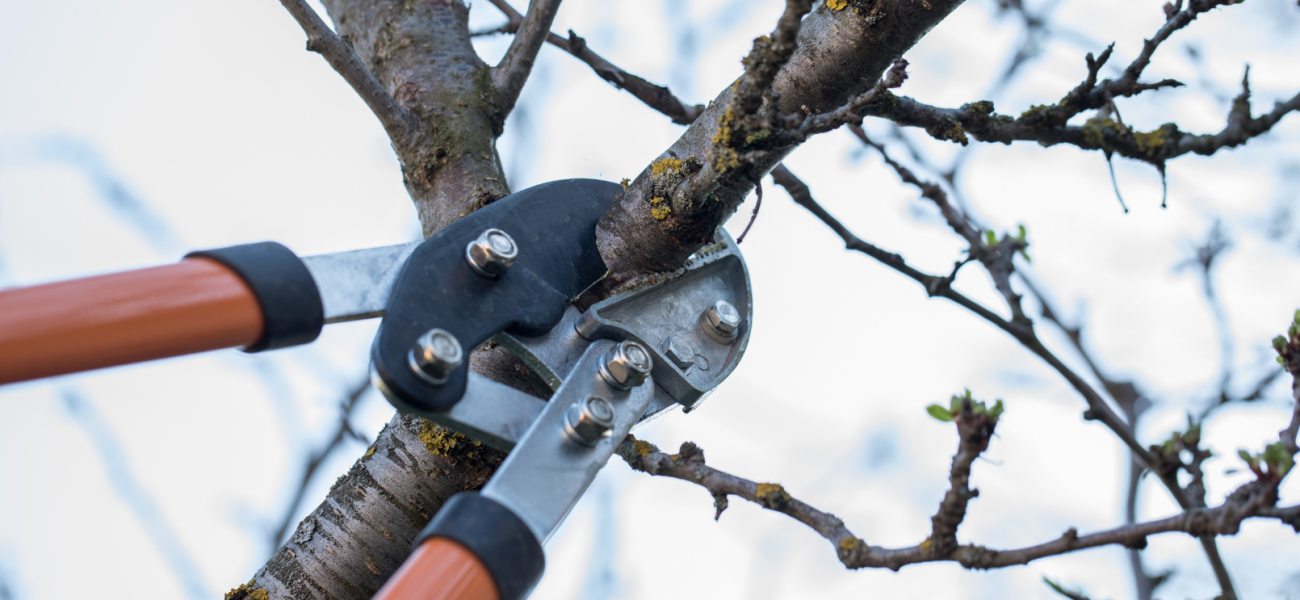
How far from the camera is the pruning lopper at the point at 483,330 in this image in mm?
1272

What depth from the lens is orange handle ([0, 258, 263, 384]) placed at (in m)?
1.22

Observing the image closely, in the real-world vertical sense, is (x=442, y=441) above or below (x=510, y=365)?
below

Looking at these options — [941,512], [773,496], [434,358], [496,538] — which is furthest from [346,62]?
[941,512]

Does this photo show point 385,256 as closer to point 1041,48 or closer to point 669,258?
point 669,258

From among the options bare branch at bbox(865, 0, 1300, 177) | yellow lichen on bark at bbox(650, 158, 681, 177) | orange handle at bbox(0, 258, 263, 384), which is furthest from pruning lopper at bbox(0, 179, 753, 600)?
bare branch at bbox(865, 0, 1300, 177)

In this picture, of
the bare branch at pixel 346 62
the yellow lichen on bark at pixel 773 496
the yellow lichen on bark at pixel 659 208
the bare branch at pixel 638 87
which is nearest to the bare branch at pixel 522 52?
the bare branch at pixel 638 87

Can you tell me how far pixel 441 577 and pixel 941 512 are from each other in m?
0.78

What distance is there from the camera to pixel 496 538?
1.31 m

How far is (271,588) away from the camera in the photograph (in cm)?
175

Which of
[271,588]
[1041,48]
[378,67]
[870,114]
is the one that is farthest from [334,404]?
[1041,48]

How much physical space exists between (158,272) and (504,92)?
123 cm

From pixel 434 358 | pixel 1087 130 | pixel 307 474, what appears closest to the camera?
pixel 434 358

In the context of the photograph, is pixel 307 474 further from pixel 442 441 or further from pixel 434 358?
pixel 434 358

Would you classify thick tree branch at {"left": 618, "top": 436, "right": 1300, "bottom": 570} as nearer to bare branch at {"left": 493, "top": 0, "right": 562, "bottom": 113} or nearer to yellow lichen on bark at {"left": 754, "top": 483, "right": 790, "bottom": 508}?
yellow lichen on bark at {"left": 754, "top": 483, "right": 790, "bottom": 508}
